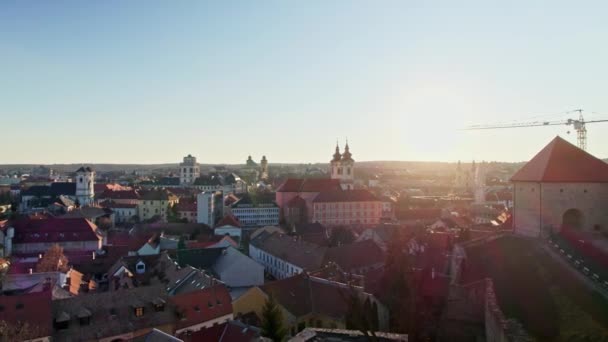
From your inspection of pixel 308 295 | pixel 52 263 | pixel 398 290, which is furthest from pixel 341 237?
pixel 398 290

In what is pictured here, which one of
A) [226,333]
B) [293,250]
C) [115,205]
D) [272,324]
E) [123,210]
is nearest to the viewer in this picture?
[272,324]

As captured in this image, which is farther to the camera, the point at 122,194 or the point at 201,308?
the point at 122,194

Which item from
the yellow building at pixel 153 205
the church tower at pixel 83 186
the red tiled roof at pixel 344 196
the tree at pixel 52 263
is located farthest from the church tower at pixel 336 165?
the tree at pixel 52 263

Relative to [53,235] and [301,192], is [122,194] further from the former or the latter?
[53,235]

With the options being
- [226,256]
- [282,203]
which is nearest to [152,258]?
[226,256]

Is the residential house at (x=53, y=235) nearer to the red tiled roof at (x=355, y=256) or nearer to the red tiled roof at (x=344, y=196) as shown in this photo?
the red tiled roof at (x=355, y=256)
